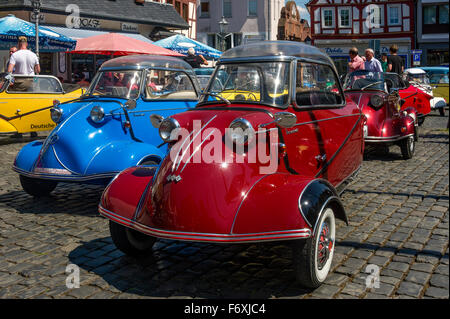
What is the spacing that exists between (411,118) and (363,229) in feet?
17.0

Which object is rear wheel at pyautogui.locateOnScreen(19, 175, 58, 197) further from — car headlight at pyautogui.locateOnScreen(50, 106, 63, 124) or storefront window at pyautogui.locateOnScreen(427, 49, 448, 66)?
storefront window at pyautogui.locateOnScreen(427, 49, 448, 66)

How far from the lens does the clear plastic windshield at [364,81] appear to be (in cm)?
1017

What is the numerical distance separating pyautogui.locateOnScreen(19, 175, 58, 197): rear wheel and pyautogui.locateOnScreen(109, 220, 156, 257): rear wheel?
8.53 ft

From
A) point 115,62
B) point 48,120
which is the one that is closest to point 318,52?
point 115,62

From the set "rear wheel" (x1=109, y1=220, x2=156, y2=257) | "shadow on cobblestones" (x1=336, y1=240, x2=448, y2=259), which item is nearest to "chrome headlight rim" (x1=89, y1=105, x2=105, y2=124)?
"rear wheel" (x1=109, y1=220, x2=156, y2=257)

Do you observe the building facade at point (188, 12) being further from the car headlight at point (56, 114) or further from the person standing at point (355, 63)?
the car headlight at point (56, 114)

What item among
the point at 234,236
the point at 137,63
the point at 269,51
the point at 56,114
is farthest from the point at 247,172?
the point at 137,63

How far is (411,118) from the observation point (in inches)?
394

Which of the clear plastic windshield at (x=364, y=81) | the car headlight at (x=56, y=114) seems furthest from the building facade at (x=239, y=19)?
the car headlight at (x=56, y=114)

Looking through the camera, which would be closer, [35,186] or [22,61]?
[35,186]

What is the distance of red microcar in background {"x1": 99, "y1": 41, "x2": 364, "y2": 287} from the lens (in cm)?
381

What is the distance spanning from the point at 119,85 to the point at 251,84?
2.93 m

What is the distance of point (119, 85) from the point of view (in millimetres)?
7488

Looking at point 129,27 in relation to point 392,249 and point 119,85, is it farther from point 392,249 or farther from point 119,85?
point 392,249
